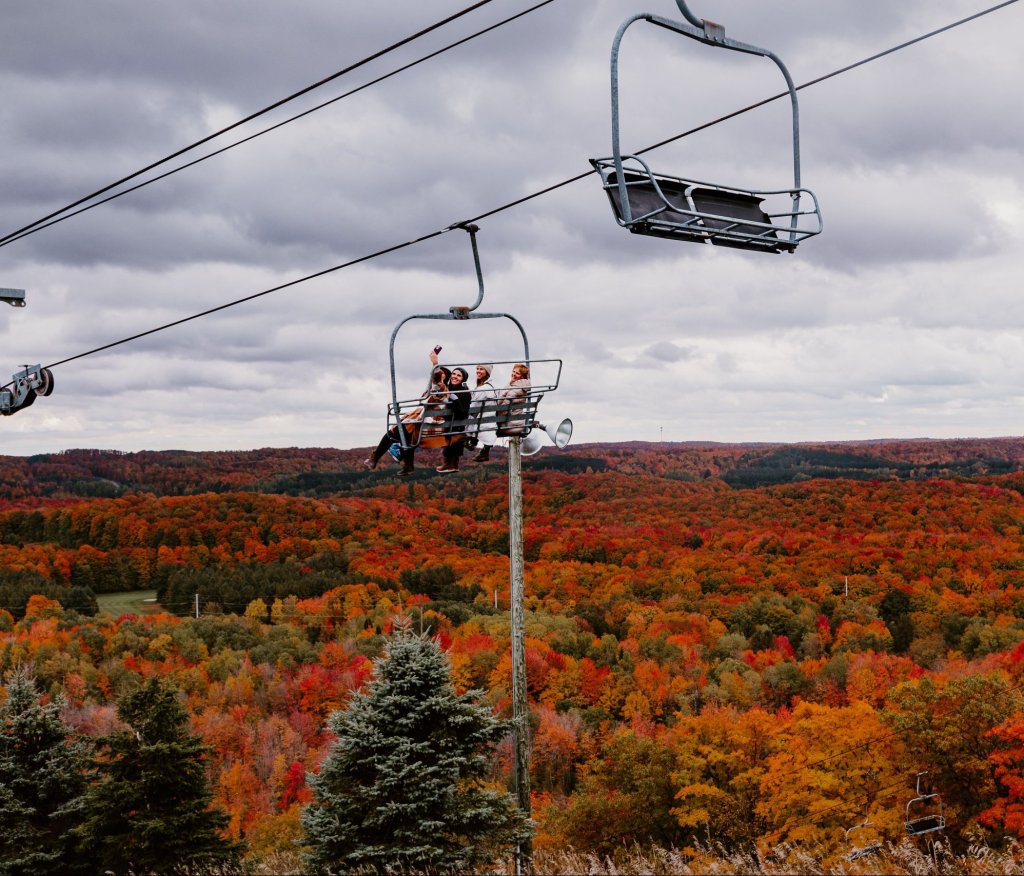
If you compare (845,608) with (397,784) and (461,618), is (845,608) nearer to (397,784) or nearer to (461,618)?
(461,618)

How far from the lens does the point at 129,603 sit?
110m

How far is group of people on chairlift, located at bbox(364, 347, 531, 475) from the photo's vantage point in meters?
11.5

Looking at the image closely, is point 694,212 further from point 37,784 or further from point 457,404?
point 37,784

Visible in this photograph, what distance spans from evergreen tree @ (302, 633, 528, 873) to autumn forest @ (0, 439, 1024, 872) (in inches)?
50.1

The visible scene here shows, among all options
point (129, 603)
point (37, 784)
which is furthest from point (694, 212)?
point (129, 603)

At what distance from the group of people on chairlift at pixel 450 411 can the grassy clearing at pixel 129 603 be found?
320ft

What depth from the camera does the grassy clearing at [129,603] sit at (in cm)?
10438

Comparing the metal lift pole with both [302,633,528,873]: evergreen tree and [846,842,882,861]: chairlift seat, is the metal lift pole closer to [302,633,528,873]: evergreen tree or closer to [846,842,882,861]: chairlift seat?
[302,633,528,873]: evergreen tree

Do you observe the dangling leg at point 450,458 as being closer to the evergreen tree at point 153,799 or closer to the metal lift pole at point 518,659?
the metal lift pole at point 518,659

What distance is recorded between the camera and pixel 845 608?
268 ft

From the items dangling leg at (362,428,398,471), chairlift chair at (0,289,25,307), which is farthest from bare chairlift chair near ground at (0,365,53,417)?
dangling leg at (362,428,398,471)

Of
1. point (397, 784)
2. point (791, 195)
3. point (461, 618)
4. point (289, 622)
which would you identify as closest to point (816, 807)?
point (397, 784)

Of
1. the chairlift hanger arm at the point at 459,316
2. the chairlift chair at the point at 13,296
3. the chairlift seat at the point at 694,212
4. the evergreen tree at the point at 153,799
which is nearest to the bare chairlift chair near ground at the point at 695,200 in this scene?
the chairlift seat at the point at 694,212

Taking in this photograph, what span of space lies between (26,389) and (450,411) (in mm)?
7101
